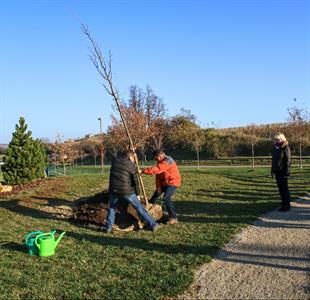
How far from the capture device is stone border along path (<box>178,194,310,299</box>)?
17.7 feet

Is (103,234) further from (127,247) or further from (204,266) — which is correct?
(204,266)

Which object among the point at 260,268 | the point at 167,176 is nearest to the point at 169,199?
the point at 167,176

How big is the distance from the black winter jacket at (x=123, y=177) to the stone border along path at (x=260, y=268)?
240 cm

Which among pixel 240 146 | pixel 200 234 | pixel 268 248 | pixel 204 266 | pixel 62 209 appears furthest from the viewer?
pixel 240 146

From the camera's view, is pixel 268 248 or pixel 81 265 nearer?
pixel 81 265

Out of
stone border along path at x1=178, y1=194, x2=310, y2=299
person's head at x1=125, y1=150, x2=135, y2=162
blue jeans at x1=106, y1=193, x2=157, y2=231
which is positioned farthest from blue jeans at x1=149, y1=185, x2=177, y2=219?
stone border along path at x1=178, y1=194, x2=310, y2=299

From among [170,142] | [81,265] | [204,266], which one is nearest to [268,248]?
[204,266]

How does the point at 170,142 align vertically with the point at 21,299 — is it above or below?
above

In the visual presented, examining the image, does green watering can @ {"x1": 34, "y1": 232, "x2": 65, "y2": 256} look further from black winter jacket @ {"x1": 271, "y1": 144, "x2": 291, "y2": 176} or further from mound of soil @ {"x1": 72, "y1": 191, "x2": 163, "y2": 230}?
black winter jacket @ {"x1": 271, "y1": 144, "x2": 291, "y2": 176}

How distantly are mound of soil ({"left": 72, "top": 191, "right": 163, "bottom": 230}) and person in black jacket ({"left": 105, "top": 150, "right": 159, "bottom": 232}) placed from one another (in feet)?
1.16

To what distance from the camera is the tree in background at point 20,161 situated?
18.7m

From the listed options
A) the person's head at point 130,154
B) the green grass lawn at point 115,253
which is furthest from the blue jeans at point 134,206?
the person's head at point 130,154

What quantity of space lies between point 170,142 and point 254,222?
4203 centimetres

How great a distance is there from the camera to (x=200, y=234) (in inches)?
343
